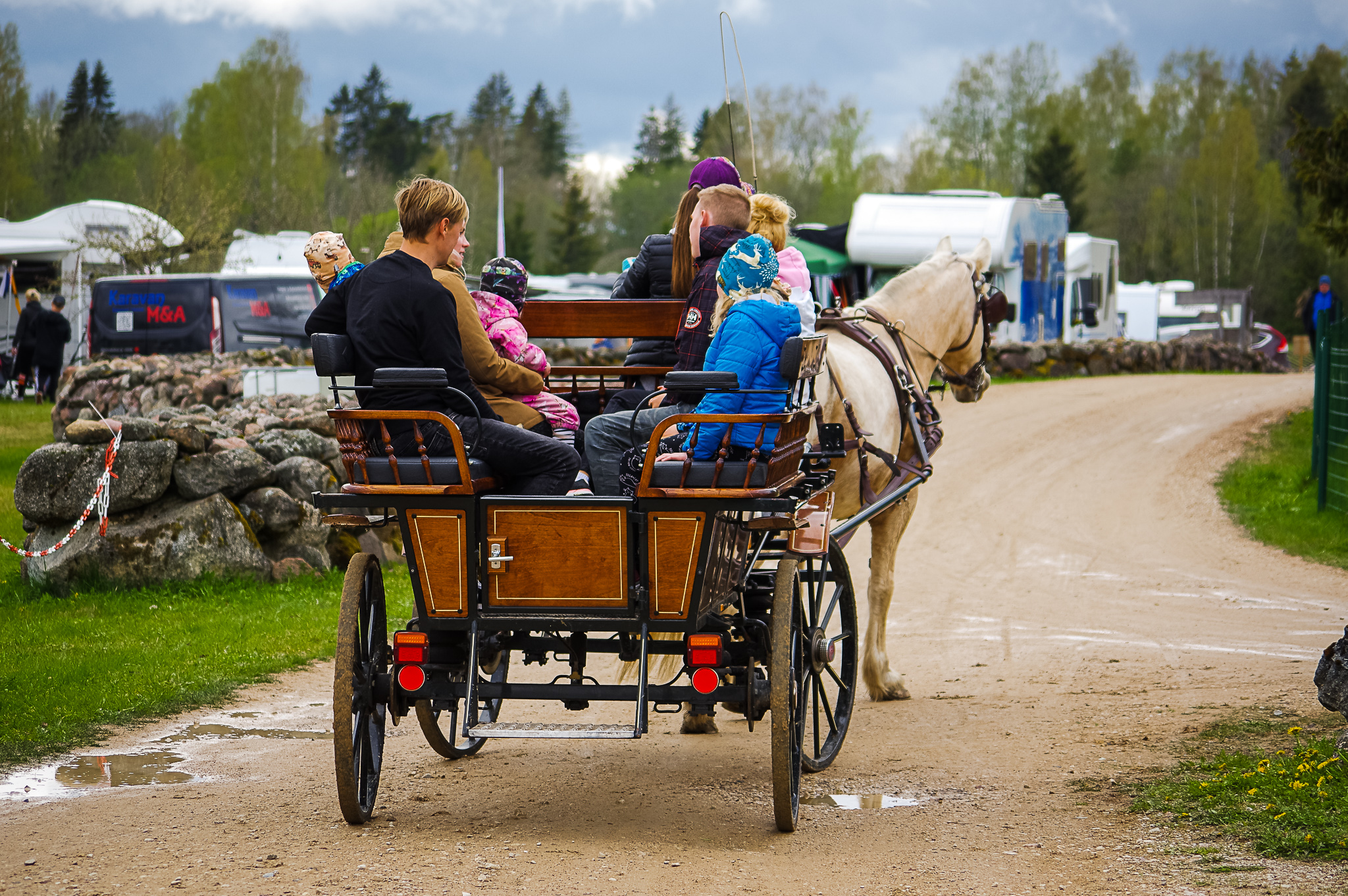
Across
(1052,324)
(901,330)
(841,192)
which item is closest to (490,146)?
(841,192)

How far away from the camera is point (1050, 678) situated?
7.32 meters

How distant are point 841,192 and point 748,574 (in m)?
55.1

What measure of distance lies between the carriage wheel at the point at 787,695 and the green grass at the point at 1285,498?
737 centimetres

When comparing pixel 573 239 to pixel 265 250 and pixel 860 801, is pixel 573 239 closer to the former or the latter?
pixel 265 250

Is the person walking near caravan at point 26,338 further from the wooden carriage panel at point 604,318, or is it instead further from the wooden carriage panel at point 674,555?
the wooden carriage panel at point 674,555

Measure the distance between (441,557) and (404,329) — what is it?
2.53ft

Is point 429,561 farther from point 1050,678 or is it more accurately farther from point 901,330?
point 1050,678

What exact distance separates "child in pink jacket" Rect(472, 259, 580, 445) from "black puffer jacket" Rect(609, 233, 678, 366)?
2.69ft

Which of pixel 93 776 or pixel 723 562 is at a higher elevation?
pixel 723 562

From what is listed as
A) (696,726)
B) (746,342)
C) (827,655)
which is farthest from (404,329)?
(696,726)

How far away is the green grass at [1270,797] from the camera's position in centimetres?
418

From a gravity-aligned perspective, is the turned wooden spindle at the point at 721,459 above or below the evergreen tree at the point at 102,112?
below

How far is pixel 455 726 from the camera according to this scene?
5.05 meters

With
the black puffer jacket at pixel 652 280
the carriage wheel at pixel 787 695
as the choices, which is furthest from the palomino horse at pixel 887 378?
the carriage wheel at pixel 787 695
